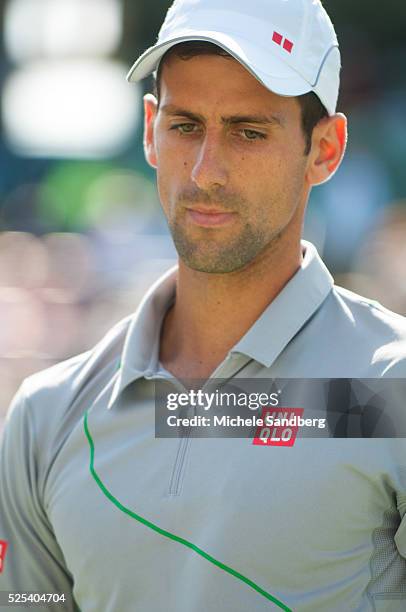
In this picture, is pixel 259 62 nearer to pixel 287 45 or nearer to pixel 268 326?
pixel 287 45

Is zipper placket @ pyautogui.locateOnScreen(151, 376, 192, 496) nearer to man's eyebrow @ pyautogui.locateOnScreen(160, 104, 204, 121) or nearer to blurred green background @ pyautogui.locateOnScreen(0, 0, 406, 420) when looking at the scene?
man's eyebrow @ pyautogui.locateOnScreen(160, 104, 204, 121)

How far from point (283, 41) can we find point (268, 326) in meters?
0.46

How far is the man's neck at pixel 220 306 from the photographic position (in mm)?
A: 1625

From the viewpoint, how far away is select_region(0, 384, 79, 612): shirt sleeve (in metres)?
1.64

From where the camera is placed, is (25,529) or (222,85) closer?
(222,85)

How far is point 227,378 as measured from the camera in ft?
5.12

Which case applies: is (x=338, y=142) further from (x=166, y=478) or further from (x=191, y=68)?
(x=166, y=478)

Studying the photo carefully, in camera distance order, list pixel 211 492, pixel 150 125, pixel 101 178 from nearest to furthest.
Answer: pixel 211 492 → pixel 150 125 → pixel 101 178

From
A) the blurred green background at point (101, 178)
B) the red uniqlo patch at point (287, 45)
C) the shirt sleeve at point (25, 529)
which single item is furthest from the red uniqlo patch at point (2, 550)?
the blurred green background at point (101, 178)

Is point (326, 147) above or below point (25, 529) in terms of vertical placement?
above

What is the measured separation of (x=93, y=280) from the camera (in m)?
4.95

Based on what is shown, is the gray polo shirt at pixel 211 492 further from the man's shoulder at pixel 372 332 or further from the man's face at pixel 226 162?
the man's face at pixel 226 162

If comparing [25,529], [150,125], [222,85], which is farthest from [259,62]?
[25,529]

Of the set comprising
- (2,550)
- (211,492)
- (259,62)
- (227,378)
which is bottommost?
(2,550)
